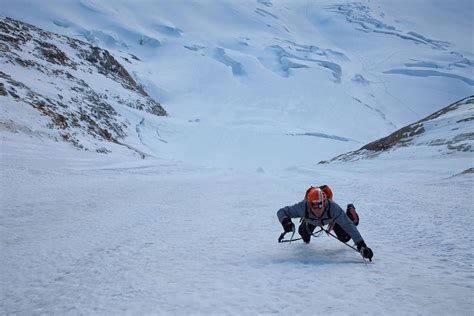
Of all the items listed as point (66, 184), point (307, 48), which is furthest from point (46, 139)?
point (307, 48)

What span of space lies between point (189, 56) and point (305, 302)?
72.9 metres

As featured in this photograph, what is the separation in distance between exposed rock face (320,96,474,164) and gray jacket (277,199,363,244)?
20.4 m

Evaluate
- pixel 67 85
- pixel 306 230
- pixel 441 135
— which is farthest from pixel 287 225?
pixel 67 85

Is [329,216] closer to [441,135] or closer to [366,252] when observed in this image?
[366,252]

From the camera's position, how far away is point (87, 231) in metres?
5.62

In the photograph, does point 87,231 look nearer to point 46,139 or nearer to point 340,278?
point 340,278

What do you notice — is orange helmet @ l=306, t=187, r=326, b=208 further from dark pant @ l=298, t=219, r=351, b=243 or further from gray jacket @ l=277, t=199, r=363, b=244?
dark pant @ l=298, t=219, r=351, b=243

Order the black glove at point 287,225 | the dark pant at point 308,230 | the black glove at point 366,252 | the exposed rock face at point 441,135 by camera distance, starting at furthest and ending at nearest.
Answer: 1. the exposed rock face at point 441,135
2. the dark pant at point 308,230
3. the black glove at point 287,225
4. the black glove at point 366,252

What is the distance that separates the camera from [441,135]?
25.7 m

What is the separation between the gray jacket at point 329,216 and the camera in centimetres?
432

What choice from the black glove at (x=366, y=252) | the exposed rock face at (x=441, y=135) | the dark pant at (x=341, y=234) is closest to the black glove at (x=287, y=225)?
the dark pant at (x=341, y=234)

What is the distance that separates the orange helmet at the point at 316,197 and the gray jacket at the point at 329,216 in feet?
0.45

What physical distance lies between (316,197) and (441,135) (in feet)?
81.7

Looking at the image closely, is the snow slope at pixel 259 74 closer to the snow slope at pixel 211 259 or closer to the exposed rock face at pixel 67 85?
the exposed rock face at pixel 67 85
